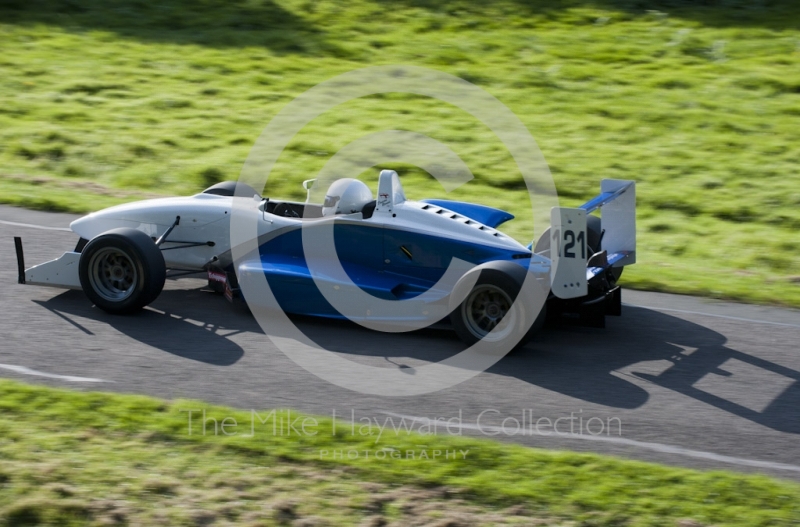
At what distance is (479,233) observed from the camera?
7.96 metres

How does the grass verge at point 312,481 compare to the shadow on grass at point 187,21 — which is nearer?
the grass verge at point 312,481

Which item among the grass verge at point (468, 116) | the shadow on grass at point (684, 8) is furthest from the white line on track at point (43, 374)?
the shadow on grass at point (684, 8)

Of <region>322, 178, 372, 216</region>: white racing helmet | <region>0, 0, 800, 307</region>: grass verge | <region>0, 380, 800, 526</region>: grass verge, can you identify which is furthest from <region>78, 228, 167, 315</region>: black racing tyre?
<region>0, 0, 800, 307</region>: grass verge

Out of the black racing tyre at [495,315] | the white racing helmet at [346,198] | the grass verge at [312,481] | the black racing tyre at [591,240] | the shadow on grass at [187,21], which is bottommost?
the grass verge at [312,481]

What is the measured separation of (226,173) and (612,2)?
10.9m

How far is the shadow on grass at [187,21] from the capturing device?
18953mm

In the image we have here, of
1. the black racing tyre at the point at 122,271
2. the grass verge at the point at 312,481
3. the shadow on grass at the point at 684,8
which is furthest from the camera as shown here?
the shadow on grass at the point at 684,8

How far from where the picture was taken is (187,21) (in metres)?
20.2

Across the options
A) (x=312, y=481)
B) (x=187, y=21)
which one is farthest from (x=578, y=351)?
(x=187, y=21)

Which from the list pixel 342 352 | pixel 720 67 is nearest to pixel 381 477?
pixel 342 352

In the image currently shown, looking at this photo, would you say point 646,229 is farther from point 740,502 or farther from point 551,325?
point 740,502

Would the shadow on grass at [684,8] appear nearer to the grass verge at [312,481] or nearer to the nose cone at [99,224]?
the nose cone at [99,224]

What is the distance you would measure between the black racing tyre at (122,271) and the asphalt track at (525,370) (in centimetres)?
19

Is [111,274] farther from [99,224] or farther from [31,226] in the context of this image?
[31,226]
